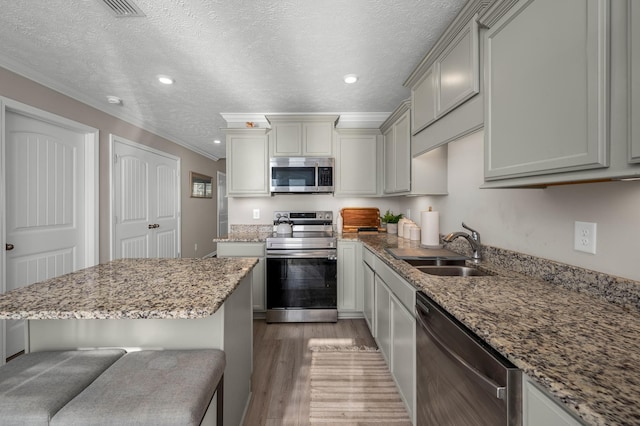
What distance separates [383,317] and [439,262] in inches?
23.9

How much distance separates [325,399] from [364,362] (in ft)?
1.63

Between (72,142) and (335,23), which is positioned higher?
(335,23)

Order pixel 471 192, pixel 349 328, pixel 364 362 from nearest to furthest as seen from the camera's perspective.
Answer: pixel 471 192 → pixel 364 362 → pixel 349 328

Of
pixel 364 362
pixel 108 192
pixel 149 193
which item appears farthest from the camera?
pixel 149 193

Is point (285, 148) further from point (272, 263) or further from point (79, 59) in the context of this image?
point (79, 59)

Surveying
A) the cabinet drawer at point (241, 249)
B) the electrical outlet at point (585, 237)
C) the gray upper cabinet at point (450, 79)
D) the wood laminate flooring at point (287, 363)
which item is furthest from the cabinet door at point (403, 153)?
the cabinet drawer at point (241, 249)

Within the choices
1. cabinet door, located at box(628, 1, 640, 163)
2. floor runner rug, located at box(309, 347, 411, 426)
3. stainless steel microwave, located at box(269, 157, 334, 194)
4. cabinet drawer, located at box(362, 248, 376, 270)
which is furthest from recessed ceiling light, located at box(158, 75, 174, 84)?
cabinet door, located at box(628, 1, 640, 163)

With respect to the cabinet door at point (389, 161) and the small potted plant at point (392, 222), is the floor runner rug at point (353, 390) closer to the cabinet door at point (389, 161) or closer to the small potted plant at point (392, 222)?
the small potted plant at point (392, 222)

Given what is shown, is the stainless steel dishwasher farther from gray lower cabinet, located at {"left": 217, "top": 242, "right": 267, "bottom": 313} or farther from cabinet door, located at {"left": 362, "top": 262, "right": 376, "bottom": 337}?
gray lower cabinet, located at {"left": 217, "top": 242, "right": 267, "bottom": 313}

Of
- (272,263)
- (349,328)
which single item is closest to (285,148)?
(272,263)

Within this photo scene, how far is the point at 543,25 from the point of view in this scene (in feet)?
3.00

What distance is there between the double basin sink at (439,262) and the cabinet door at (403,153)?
655 mm

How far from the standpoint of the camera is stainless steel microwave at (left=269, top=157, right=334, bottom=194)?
3.16 metres

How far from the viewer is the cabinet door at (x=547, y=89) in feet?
2.43
